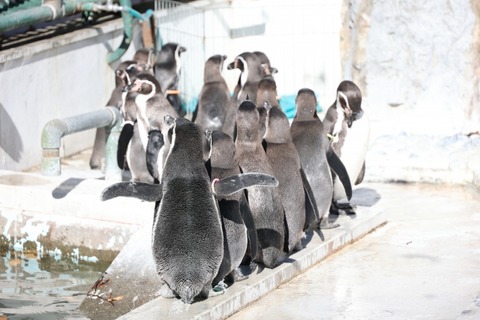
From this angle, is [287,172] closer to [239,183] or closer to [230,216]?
[230,216]

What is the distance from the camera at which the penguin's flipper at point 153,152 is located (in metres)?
7.47

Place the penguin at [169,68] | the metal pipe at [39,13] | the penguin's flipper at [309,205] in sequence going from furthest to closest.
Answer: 1. the penguin at [169,68]
2. the metal pipe at [39,13]
3. the penguin's flipper at [309,205]

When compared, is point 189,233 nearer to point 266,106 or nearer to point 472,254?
point 266,106

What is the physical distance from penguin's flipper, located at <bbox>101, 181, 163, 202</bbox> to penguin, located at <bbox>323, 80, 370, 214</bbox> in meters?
2.49

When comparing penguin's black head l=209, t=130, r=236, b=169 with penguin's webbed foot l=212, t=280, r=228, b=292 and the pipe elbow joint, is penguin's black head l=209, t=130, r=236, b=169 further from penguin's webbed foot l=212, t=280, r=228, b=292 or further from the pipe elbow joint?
the pipe elbow joint

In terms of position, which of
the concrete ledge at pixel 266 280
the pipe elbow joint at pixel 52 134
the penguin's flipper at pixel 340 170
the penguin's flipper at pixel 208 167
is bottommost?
the concrete ledge at pixel 266 280

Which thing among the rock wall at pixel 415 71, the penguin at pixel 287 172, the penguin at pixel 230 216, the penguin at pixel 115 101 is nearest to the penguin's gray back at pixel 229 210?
the penguin at pixel 230 216

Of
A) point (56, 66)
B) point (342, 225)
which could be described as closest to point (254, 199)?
point (342, 225)

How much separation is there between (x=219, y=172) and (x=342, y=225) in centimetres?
170

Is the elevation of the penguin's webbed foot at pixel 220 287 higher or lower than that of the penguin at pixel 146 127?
lower

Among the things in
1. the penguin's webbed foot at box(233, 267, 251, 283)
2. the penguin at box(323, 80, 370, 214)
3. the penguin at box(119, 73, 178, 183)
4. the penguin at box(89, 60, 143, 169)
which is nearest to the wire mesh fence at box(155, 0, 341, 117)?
the penguin at box(89, 60, 143, 169)

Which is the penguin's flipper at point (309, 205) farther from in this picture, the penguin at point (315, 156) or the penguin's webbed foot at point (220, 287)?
the penguin's webbed foot at point (220, 287)

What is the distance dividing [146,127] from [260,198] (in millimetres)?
2447

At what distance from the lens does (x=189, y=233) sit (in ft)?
16.2
